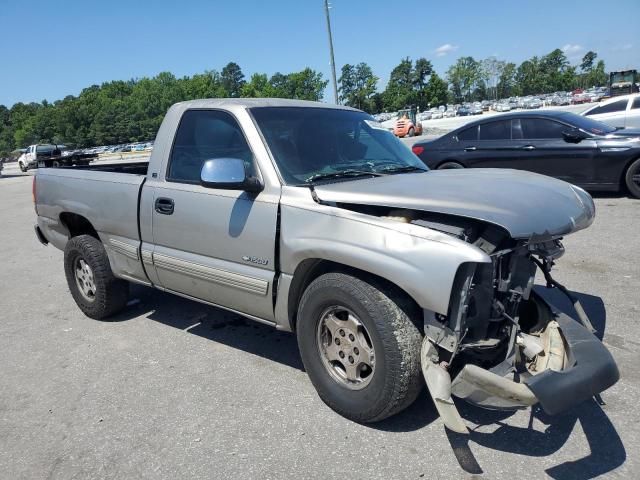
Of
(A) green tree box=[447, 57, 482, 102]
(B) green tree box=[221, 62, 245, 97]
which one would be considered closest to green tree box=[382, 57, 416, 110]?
(A) green tree box=[447, 57, 482, 102]

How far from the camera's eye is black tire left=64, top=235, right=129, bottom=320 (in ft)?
15.6

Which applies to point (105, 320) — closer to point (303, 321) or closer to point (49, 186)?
point (49, 186)

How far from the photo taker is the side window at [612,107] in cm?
1382

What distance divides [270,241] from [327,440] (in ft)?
4.05

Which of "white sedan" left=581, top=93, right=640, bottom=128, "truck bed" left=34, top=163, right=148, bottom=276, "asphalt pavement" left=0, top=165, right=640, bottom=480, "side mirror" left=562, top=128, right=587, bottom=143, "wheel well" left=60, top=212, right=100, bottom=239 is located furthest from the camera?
"white sedan" left=581, top=93, right=640, bottom=128

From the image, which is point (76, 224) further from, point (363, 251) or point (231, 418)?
point (363, 251)

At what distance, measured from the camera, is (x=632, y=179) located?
27.8ft

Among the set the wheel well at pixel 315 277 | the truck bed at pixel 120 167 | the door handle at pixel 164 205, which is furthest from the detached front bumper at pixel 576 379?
the truck bed at pixel 120 167

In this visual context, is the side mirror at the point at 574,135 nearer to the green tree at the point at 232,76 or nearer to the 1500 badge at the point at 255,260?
the 1500 badge at the point at 255,260

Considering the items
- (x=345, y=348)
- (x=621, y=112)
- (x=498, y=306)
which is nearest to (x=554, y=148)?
(x=621, y=112)

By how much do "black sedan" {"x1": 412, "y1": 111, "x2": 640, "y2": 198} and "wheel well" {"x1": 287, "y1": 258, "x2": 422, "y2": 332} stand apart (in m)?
6.96

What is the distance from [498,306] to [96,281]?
3.61 m

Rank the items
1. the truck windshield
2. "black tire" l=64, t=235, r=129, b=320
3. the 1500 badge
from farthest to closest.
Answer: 1. "black tire" l=64, t=235, r=129, b=320
2. the truck windshield
3. the 1500 badge

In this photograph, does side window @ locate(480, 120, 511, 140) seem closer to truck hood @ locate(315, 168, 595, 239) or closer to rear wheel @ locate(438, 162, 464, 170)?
rear wheel @ locate(438, 162, 464, 170)
